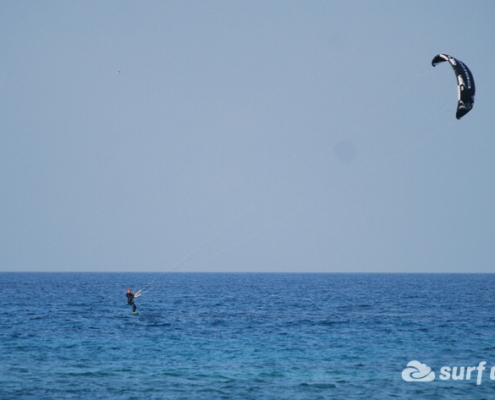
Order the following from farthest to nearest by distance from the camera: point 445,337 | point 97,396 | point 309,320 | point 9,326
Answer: point 309,320 → point 9,326 → point 445,337 → point 97,396

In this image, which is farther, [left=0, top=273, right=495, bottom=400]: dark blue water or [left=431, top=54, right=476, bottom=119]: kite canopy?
[left=431, top=54, right=476, bottom=119]: kite canopy

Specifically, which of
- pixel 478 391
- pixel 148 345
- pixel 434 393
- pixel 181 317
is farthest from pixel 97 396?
pixel 181 317

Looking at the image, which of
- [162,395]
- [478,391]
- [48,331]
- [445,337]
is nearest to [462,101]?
[478,391]

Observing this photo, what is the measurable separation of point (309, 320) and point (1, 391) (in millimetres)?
28264

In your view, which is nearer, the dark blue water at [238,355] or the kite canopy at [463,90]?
the dark blue water at [238,355]

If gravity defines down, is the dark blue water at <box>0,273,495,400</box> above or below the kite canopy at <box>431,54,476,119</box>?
below

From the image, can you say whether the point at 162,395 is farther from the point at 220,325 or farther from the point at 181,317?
the point at 181,317

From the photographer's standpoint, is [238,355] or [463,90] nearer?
[463,90]

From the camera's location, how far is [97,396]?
23.1 metres

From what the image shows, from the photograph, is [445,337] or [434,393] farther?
[445,337]

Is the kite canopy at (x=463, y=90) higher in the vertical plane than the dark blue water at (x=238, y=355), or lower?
higher

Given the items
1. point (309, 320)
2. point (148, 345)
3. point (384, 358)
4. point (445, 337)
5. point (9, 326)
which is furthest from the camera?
point (309, 320)

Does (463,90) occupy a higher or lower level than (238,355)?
higher

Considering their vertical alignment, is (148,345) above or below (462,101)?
below
